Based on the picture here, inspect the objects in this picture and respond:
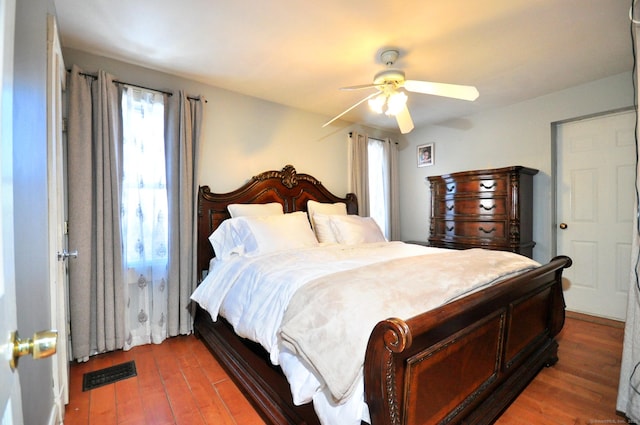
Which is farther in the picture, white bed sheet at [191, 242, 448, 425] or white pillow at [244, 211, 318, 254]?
white pillow at [244, 211, 318, 254]

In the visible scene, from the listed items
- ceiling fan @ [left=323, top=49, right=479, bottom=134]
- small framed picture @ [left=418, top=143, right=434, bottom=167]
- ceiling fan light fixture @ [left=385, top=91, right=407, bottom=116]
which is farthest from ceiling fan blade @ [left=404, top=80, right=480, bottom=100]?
small framed picture @ [left=418, top=143, right=434, bottom=167]

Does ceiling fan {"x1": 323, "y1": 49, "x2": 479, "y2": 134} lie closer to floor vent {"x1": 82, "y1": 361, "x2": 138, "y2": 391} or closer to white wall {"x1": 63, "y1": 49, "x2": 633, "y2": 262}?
white wall {"x1": 63, "y1": 49, "x2": 633, "y2": 262}

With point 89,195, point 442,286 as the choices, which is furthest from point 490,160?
point 89,195

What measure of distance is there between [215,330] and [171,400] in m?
0.59

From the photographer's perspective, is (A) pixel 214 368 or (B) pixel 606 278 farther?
(B) pixel 606 278

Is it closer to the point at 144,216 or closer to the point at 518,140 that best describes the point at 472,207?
the point at 518,140

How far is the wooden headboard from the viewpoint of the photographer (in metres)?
2.78

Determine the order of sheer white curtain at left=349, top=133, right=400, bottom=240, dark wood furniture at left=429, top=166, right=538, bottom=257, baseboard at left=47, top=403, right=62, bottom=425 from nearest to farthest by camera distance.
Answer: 1. baseboard at left=47, top=403, right=62, bottom=425
2. dark wood furniture at left=429, top=166, right=538, bottom=257
3. sheer white curtain at left=349, top=133, right=400, bottom=240

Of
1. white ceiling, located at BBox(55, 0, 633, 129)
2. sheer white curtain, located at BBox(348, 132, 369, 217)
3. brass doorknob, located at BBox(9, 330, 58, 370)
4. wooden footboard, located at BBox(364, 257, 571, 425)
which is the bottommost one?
wooden footboard, located at BBox(364, 257, 571, 425)

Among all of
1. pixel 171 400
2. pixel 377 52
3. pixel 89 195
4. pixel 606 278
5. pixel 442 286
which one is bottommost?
pixel 171 400

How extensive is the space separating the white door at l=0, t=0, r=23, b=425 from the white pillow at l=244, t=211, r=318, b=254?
1837 millimetres

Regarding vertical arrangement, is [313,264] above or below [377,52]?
below

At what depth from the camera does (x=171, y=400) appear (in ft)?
5.91

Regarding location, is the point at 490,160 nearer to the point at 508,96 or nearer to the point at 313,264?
the point at 508,96
